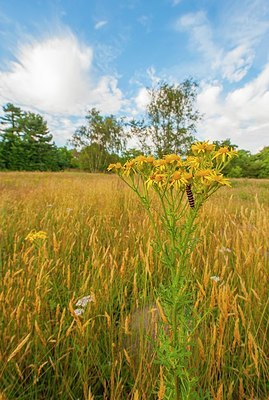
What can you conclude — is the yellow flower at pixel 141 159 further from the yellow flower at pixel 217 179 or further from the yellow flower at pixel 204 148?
the yellow flower at pixel 217 179

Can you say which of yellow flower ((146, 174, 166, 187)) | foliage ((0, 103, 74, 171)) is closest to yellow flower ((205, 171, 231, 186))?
yellow flower ((146, 174, 166, 187))

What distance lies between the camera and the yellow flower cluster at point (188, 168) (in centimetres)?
80

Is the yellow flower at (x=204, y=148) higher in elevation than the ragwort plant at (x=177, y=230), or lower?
higher

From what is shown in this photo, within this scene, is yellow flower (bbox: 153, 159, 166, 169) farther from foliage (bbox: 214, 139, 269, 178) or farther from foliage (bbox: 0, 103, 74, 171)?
foliage (bbox: 214, 139, 269, 178)

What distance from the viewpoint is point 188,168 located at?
95 cm

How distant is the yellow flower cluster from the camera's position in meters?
0.80

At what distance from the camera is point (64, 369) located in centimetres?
113

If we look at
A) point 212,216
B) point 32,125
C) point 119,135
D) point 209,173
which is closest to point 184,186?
point 209,173

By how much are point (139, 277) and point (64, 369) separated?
0.80m

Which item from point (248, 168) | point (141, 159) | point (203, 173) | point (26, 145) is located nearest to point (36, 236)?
point (141, 159)

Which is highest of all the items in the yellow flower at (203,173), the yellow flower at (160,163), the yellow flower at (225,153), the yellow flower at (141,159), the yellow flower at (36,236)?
the yellow flower at (225,153)

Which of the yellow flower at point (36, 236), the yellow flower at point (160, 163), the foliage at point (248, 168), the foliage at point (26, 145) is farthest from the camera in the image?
the foliage at point (248, 168)

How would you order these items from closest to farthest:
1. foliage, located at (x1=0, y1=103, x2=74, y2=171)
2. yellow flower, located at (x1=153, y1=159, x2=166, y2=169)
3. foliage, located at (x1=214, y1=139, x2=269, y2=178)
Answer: yellow flower, located at (x1=153, y1=159, x2=166, y2=169), foliage, located at (x1=0, y1=103, x2=74, y2=171), foliage, located at (x1=214, y1=139, x2=269, y2=178)

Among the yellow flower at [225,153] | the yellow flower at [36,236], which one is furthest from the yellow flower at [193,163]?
the yellow flower at [36,236]
